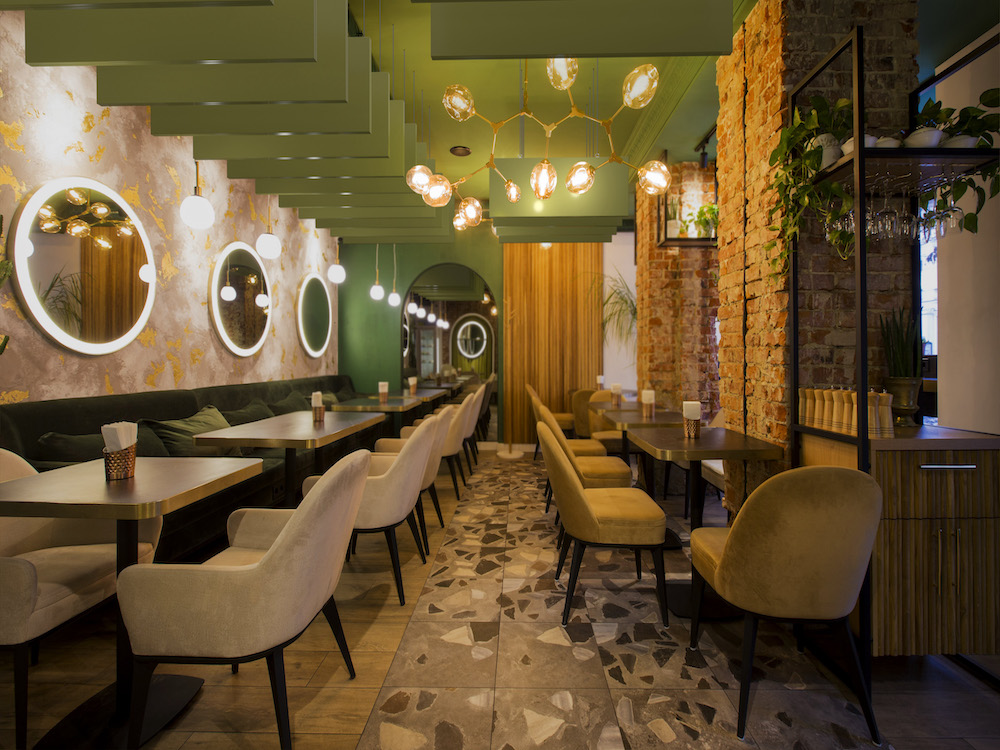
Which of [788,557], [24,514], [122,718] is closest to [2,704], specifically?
[122,718]

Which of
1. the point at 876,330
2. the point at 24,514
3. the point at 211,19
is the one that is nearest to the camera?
the point at 24,514

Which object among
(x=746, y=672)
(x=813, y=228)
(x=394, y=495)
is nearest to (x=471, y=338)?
(x=394, y=495)

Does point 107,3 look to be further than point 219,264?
No

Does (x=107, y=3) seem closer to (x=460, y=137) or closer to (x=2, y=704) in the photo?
(x=2, y=704)

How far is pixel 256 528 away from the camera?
211 cm

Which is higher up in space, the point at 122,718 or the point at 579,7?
the point at 579,7

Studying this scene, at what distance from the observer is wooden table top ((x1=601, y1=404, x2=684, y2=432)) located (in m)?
3.50

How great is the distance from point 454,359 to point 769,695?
531 inches

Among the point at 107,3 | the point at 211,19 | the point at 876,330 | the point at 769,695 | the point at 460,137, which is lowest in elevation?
the point at 769,695

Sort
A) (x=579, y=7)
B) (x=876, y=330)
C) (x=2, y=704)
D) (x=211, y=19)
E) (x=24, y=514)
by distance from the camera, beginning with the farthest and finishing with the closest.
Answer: (x=876, y=330) → (x=211, y=19) → (x=579, y=7) → (x=2, y=704) → (x=24, y=514)

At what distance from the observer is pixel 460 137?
5.88m

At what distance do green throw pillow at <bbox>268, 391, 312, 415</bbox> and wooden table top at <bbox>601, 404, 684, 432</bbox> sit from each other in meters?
3.22

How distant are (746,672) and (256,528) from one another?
6.08 ft

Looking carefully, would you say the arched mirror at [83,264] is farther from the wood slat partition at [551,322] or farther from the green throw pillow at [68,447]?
the wood slat partition at [551,322]
